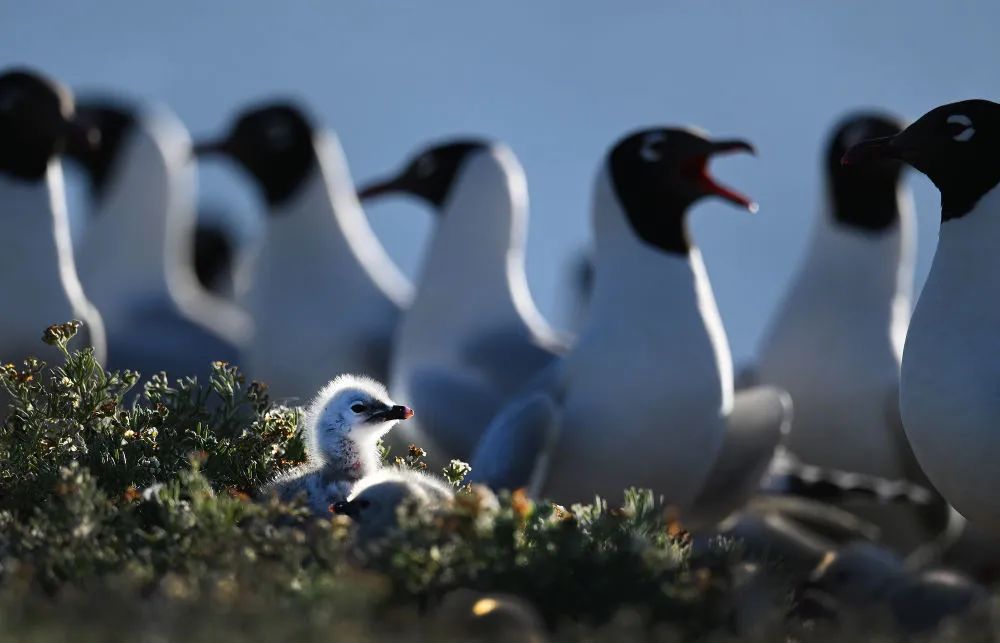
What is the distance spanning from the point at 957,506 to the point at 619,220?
10.3ft

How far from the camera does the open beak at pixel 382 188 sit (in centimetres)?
1254

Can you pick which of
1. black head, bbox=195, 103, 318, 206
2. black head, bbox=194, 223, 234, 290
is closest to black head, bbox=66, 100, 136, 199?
black head, bbox=195, 103, 318, 206

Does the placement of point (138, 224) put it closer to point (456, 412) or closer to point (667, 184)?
point (456, 412)

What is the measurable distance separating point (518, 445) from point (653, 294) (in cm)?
124

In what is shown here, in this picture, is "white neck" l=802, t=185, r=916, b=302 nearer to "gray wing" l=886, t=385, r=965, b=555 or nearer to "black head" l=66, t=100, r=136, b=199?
"gray wing" l=886, t=385, r=965, b=555

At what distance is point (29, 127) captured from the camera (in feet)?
34.0

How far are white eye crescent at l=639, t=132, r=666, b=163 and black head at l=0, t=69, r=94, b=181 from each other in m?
3.38

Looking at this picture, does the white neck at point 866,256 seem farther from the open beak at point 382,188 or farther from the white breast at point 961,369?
the white breast at point 961,369

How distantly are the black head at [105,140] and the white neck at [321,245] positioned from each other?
148 inches

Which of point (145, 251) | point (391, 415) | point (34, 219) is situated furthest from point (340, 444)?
point (145, 251)

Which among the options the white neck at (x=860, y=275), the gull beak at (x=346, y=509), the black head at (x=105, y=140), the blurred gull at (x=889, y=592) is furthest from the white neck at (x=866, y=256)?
the black head at (x=105, y=140)

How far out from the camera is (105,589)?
407cm

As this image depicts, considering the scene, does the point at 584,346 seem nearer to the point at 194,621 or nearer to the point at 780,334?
the point at 780,334

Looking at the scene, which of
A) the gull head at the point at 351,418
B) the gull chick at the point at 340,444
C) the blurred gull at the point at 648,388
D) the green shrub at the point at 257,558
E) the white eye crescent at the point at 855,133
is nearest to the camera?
the green shrub at the point at 257,558
